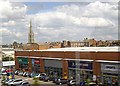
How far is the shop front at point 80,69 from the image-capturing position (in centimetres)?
1567

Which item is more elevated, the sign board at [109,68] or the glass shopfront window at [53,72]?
the sign board at [109,68]

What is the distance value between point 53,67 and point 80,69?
3067mm

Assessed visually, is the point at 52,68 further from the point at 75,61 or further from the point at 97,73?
the point at 97,73

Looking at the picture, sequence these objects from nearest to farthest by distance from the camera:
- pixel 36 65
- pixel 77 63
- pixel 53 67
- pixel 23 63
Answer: pixel 77 63
pixel 53 67
pixel 36 65
pixel 23 63

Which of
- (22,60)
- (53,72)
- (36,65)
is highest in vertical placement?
(22,60)

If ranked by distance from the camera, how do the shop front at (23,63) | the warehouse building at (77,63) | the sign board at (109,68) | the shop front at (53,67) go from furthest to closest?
the shop front at (23,63), the shop front at (53,67), the warehouse building at (77,63), the sign board at (109,68)

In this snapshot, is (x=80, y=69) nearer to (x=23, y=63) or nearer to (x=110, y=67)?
(x=110, y=67)

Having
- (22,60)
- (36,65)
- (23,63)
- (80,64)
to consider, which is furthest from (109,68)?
(22,60)

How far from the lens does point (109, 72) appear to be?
14.2 metres

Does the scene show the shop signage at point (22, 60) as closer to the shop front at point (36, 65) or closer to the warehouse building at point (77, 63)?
the warehouse building at point (77, 63)

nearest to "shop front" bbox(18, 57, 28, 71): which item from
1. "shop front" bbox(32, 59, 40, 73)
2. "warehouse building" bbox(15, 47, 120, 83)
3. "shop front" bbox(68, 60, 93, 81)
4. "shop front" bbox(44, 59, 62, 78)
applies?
"warehouse building" bbox(15, 47, 120, 83)

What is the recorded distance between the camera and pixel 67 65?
1755 centimetres

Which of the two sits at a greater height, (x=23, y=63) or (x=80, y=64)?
(x=80, y=64)

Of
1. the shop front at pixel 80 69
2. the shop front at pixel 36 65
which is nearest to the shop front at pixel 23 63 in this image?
the shop front at pixel 36 65
